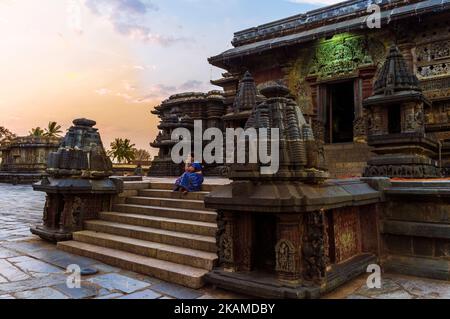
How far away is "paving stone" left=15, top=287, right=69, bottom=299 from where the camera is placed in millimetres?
3346

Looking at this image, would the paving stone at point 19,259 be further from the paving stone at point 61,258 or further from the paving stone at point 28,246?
the paving stone at point 28,246

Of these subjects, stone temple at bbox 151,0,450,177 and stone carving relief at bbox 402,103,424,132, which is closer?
stone carving relief at bbox 402,103,424,132

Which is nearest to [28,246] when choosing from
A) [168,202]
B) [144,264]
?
[168,202]

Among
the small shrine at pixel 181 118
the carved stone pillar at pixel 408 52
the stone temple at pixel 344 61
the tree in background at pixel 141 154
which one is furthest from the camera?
the tree in background at pixel 141 154

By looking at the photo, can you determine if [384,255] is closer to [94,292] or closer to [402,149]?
[402,149]

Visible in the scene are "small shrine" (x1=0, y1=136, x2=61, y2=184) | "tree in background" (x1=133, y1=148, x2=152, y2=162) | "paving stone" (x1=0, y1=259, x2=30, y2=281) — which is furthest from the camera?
"tree in background" (x1=133, y1=148, x2=152, y2=162)

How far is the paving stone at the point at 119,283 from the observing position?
363cm

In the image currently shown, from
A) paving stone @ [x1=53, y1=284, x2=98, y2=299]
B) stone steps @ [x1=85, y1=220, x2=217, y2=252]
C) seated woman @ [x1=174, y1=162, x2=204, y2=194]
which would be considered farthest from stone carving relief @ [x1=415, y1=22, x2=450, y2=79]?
paving stone @ [x1=53, y1=284, x2=98, y2=299]

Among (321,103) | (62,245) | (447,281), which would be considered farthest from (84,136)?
(321,103)

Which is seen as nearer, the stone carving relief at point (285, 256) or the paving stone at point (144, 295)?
the stone carving relief at point (285, 256)

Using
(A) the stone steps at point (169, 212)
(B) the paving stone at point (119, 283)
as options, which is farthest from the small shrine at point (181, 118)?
(B) the paving stone at point (119, 283)

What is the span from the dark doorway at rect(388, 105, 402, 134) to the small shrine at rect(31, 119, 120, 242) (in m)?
5.77

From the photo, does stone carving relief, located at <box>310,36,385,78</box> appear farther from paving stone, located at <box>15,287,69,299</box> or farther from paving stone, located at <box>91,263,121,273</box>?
paving stone, located at <box>15,287,69,299</box>

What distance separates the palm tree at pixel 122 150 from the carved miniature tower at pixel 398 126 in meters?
54.3
